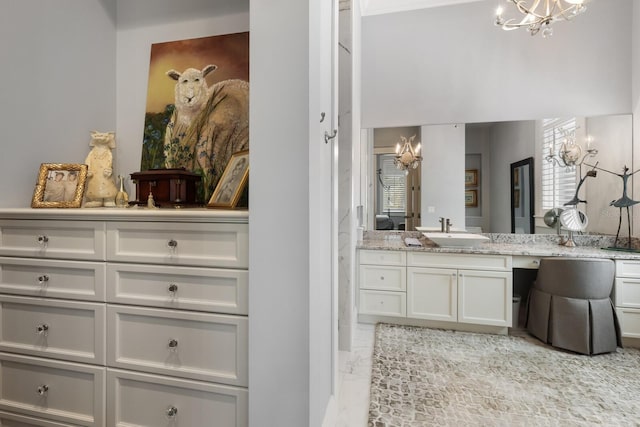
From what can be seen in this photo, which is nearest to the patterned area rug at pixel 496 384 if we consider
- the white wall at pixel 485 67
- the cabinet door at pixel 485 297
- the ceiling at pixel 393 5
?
the cabinet door at pixel 485 297

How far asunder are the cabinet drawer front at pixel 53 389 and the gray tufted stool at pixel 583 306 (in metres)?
3.08

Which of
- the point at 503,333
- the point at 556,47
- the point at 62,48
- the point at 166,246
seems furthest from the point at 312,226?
the point at 556,47

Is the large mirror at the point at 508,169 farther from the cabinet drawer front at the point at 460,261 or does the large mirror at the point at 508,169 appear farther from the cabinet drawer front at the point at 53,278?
the cabinet drawer front at the point at 53,278

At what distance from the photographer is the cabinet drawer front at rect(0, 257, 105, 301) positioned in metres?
1.29

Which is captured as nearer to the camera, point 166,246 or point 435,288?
point 166,246

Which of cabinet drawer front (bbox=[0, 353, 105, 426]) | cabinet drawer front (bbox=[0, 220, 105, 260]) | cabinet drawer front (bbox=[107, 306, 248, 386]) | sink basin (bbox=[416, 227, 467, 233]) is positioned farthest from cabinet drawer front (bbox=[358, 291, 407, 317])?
cabinet drawer front (bbox=[0, 220, 105, 260])

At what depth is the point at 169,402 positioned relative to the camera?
3.95 ft

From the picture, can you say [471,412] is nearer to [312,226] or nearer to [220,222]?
[312,226]

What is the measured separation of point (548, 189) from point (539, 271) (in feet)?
3.05

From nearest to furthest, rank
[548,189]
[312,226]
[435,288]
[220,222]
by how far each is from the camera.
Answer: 1. [312,226]
2. [220,222]
3. [435,288]
4. [548,189]

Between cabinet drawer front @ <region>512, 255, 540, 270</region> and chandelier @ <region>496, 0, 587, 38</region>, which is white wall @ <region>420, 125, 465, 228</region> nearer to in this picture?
cabinet drawer front @ <region>512, 255, 540, 270</region>

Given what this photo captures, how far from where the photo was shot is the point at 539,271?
8.75 feet

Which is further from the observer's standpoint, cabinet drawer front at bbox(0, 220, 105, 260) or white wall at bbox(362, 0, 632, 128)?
white wall at bbox(362, 0, 632, 128)

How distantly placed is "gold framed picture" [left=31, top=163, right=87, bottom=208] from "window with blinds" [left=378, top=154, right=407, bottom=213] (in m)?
2.73
